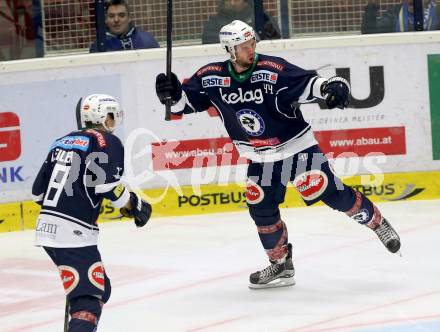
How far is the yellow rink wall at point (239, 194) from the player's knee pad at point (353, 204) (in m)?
2.30

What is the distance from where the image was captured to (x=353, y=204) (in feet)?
22.4

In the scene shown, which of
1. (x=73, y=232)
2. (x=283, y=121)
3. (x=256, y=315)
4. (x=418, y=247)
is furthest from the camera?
(x=418, y=247)

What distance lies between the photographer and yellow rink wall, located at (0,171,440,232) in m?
9.15

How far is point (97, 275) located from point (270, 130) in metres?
1.90

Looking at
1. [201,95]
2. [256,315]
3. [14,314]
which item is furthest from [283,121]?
[14,314]

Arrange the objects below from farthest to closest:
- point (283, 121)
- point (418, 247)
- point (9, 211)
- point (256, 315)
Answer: point (9, 211) → point (418, 247) → point (283, 121) → point (256, 315)

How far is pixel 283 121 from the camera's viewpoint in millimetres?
6875

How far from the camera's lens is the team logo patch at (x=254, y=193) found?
22.6 feet

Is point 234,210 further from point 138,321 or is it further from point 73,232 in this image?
point 73,232

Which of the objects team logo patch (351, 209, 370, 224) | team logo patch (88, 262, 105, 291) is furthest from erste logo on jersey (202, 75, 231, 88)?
team logo patch (88, 262, 105, 291)

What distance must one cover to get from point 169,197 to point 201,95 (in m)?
2.24

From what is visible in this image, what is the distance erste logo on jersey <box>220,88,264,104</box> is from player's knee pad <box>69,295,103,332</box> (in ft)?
6.23

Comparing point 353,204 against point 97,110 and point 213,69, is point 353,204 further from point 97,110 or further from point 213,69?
point 97,110

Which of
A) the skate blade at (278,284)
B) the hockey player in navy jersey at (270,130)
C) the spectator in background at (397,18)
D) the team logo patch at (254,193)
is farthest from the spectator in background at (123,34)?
the skate blade at (278,284)
